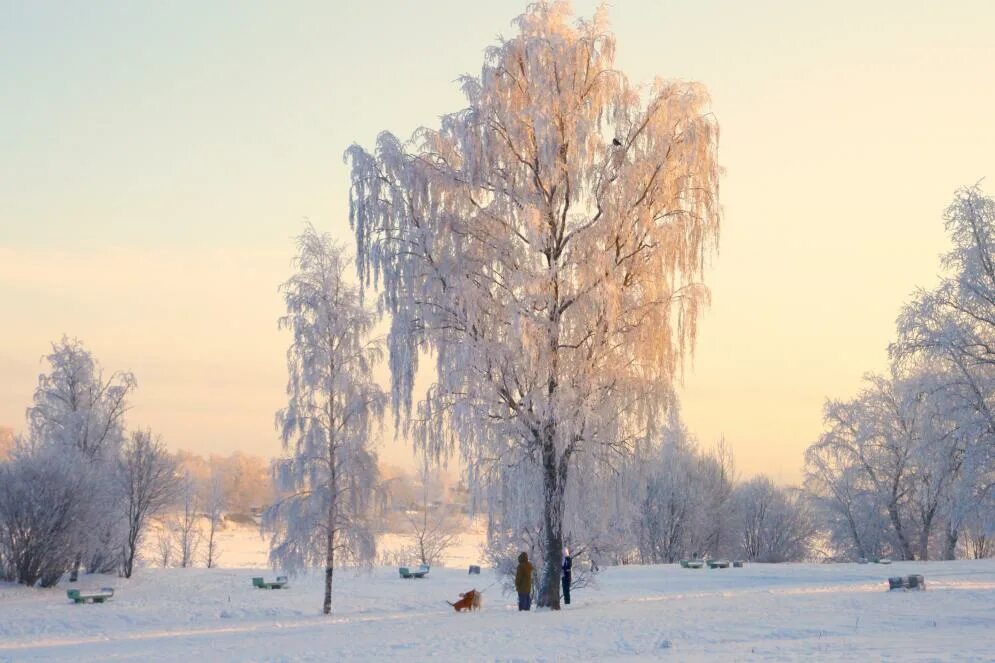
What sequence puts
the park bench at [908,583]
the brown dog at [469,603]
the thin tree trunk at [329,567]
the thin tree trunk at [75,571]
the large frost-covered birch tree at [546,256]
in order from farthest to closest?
the thin tree trunk at [75,571], the thin tree trunk at [329,567], the park bench at [908,583], the brown dog at [469,603], the large frost-covered birch tree at [546,256]

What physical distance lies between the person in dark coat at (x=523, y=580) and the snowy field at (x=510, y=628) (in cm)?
40

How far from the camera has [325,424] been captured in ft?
88.2

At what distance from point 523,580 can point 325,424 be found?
9435 millimetres

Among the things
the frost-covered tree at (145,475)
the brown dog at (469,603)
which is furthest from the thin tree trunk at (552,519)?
the frost-covered tree at (145,475)

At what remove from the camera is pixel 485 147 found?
19719mm

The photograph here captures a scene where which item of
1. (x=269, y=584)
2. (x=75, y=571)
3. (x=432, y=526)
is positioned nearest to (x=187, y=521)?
(x=432, y=526)

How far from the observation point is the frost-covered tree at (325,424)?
2658 centimetres

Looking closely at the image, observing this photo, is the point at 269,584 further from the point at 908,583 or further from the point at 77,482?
the point at 908,583

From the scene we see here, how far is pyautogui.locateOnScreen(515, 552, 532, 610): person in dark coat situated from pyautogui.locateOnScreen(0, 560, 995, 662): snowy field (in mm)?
405

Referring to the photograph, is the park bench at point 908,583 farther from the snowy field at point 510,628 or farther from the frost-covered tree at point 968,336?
the frost-covered tree at point 968,336

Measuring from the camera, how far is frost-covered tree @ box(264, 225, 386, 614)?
26578 millimetres

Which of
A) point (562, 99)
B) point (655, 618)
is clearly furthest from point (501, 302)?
point (655, 618)

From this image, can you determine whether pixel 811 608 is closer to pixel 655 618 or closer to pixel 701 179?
pixel 655 618

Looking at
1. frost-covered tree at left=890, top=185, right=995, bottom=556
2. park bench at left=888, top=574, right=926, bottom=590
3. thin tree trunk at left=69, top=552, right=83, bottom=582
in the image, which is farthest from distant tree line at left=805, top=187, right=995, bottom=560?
thin tree trunk at left=69, top=552, right=83, bottom=582
